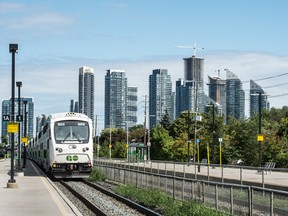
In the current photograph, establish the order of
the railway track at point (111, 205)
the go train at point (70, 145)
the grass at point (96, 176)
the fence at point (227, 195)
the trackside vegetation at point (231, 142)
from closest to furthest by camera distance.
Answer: the fence at point (227, 195) → the railway track at point (111, 205) → the go train at point (70, 145) → the grass at point (96, 176) → the trackside vegetation at point (231, 142)

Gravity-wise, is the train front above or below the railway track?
above

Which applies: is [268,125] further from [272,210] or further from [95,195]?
[272,210]

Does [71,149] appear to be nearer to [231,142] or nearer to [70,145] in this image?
[70,145]

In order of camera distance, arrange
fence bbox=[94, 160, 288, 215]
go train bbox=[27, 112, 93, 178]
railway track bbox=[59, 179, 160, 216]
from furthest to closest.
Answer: go train bbox=[27, 112, 93, 178] < railway track bbox=[59, 179, 160, 216] < fence bbox=[94, 160, 288, 215]

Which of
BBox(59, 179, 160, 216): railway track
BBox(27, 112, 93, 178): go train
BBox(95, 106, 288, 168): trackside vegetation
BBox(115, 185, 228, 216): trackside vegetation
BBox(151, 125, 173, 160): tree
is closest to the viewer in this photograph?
BBox(115, 185, 228, 216): trackside vegetation

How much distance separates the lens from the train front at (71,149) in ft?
120

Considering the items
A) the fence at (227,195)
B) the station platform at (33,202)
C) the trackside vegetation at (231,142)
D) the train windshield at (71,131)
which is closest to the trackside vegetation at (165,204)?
the fence at (227,195)

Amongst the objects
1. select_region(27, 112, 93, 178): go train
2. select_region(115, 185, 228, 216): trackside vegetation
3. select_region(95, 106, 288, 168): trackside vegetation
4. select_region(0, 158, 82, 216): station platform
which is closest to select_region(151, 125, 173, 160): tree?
select_region(95, 106, 288, 168): trackside vegetation

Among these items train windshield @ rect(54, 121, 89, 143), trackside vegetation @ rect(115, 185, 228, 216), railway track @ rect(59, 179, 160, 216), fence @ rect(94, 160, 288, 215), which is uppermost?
train windshield @ rect(54, 121, 89, 143)

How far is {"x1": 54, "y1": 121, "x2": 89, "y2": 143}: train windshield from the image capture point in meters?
37.0

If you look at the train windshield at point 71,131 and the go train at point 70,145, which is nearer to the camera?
the go train at point 70,145

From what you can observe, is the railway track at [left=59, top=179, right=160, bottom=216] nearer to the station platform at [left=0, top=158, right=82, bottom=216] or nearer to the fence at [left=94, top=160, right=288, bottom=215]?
the station platform at [left=0, top=158, right=82, bottom=216]

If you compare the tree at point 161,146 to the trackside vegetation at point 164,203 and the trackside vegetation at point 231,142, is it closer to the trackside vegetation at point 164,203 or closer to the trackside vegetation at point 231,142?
the trackside vegetation at point 231,142

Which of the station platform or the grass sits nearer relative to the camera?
the station platform
